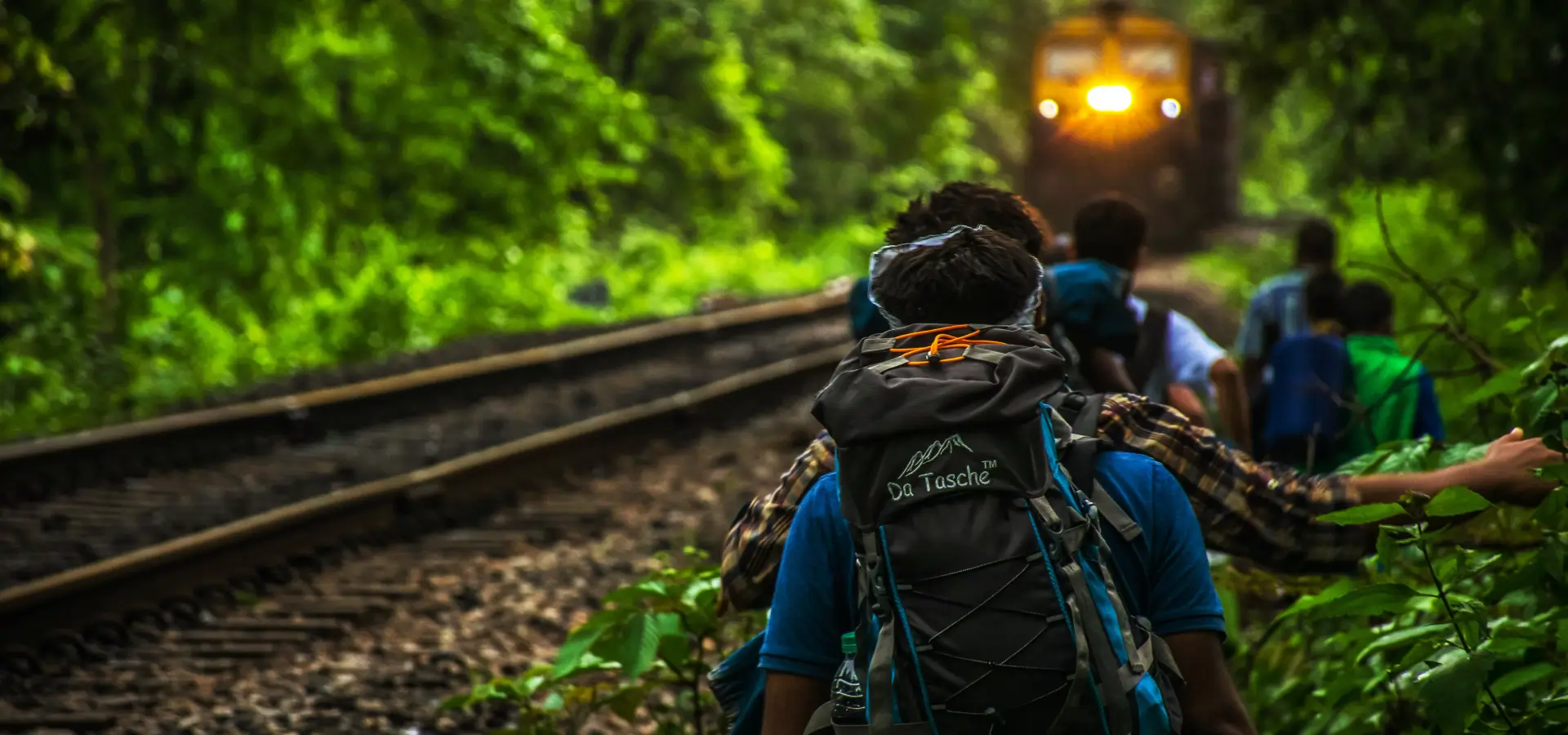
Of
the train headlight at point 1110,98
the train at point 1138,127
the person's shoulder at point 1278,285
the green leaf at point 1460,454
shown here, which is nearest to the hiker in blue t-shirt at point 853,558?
the green leaf at point 1460,454

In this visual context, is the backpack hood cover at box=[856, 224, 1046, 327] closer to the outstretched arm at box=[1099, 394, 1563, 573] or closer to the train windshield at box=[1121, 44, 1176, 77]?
the outstretched arm at box=[1099, 394, 1563, 573]

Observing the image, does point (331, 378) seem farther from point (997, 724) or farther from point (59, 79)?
point (997, 724)

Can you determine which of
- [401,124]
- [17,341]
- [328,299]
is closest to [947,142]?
[401,124]

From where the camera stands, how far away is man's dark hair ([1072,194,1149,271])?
4.27 meters

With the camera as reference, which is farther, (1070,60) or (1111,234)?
(1070,60)

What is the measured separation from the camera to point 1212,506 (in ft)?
8.46

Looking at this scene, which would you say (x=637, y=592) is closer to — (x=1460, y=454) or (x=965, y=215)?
(x=965, y=215)

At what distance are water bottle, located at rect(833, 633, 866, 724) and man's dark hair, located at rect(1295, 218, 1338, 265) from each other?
433cm

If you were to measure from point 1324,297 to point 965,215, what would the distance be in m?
2.91

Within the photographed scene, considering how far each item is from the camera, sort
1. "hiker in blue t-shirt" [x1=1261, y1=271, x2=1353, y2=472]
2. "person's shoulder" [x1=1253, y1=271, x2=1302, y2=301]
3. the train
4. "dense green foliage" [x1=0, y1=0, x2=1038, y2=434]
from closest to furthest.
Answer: "hiker in blue t-shirt" [x1=1261, y1=271, x2=1353, y2=472] < "person's shoulder" [x1=1253, y1=271, x2=1302, y2=301] < "dense green foliage" [x1=0, y1=0, x2=1038, y2=434] < the train

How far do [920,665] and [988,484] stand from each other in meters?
0.24

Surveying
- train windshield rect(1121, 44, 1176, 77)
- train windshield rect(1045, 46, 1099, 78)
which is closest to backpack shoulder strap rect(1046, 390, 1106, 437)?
train windshield rect(1045, 46, 1099, 78)

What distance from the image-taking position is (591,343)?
14508 millimetres

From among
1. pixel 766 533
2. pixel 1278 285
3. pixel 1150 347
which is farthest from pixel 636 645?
pixel 1278 285
